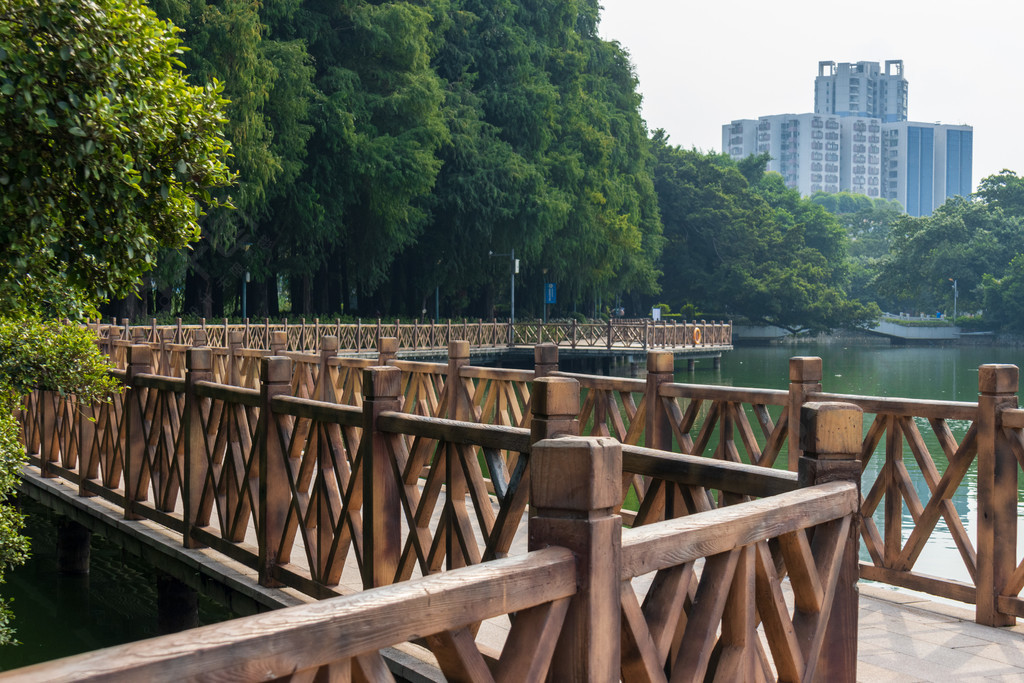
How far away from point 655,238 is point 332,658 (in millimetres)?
46194

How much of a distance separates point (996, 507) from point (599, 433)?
286 cm

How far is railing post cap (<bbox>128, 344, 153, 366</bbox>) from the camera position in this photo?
21.4 feet

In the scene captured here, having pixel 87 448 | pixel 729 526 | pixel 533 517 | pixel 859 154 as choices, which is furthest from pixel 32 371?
pixel 859 154

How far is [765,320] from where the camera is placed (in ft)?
197

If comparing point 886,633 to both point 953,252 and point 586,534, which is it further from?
point 953,252

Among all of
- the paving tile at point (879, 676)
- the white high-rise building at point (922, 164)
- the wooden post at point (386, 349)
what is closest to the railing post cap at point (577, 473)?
the paving tile at point (879, 676)

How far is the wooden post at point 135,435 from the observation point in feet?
21.8

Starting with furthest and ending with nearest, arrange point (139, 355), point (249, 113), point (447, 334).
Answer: point (447, 334) → point (249, 113) → point (139, 355)

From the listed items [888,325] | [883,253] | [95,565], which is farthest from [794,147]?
[95,565]

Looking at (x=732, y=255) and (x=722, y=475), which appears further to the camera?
(x=732, y=255)

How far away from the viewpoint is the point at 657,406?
6.72 metres

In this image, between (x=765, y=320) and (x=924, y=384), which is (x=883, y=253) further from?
(x=924, y=384)

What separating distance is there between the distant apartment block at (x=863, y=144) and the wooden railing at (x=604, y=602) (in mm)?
152411

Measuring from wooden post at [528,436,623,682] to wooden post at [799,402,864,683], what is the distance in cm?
96
